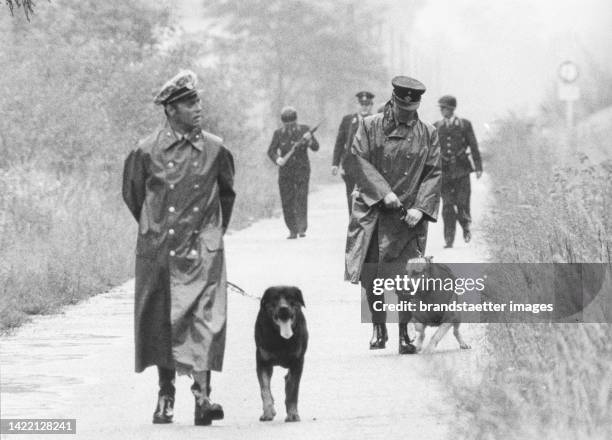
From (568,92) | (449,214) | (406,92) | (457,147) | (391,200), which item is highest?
(568,92)

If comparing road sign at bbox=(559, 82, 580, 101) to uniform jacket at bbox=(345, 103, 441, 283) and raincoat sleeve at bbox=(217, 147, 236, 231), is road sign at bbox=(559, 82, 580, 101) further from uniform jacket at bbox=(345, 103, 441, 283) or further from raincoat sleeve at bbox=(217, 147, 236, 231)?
raincoat sleeve at bbox=(217, 147, 236, 231)

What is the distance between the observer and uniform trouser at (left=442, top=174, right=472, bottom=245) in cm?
2080

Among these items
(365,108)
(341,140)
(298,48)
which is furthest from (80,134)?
(298,48)

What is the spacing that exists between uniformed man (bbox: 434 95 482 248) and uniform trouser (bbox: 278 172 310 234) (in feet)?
9.81

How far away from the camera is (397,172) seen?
37.4 ft

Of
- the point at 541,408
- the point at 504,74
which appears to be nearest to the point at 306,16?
the point at 541,408

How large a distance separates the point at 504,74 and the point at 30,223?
139346 mm

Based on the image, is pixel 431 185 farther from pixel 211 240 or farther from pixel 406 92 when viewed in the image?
pixel 211 240

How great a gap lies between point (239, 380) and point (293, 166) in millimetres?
13185

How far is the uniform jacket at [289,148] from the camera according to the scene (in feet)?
77.7

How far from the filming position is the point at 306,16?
55.2 metres

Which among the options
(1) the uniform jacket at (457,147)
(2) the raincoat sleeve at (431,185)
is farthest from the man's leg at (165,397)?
(1) the uniform jacket at (457,147)

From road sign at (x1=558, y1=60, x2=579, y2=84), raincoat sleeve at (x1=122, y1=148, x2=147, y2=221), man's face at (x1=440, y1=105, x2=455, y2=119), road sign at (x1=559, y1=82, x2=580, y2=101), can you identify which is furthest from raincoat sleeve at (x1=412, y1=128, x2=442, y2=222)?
road sign at (x1=559, y1=82, x2=580, y2=101)

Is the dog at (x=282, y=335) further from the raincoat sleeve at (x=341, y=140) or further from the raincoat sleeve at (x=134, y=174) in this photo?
the raincoat sleeve at (x=341, y=140)
